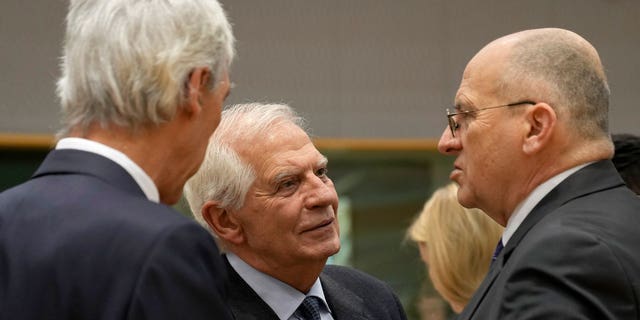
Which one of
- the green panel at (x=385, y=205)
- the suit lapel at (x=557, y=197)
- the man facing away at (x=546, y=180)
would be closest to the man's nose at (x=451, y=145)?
the man facing away at (x=546, y=180)

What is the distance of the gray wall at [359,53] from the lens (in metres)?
6.02

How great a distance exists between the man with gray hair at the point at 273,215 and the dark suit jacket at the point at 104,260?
1122 millimetres

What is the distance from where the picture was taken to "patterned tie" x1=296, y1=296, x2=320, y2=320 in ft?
9.57

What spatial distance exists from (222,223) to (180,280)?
1.34 meters

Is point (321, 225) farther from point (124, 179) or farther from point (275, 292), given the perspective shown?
point (124, 179)

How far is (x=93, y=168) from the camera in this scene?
1.83 m

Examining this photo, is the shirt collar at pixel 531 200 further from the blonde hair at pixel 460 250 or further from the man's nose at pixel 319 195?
the blonde hair at pixel 460 250

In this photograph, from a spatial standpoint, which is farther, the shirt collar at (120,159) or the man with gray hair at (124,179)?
the shirt collar at (120,159)

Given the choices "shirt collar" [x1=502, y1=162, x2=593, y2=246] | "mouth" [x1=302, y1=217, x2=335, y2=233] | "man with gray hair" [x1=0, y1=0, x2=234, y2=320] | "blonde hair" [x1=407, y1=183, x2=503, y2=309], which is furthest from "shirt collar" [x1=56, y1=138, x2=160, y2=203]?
"blonde hair" [x1=407, y1=183, x2=503, y2=309]

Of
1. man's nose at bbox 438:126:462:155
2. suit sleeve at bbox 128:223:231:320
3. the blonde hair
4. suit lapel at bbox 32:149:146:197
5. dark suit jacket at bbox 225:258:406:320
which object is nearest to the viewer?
suit sleeve at bbox 128:223:231:320

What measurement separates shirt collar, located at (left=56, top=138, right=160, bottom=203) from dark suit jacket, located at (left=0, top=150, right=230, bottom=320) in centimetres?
4

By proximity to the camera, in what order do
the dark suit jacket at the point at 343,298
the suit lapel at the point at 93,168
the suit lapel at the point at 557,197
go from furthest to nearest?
the dark suit jacket at the point at 343,298, the suit lapel at the point at 557,197, the suit lapel at the point at 93,168

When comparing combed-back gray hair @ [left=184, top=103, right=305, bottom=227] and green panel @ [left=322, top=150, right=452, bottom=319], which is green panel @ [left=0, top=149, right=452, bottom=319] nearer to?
green panel @ [left=322, top=150, right=452, bottom=319]

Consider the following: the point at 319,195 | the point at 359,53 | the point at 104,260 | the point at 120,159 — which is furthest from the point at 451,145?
the point at 359,53
